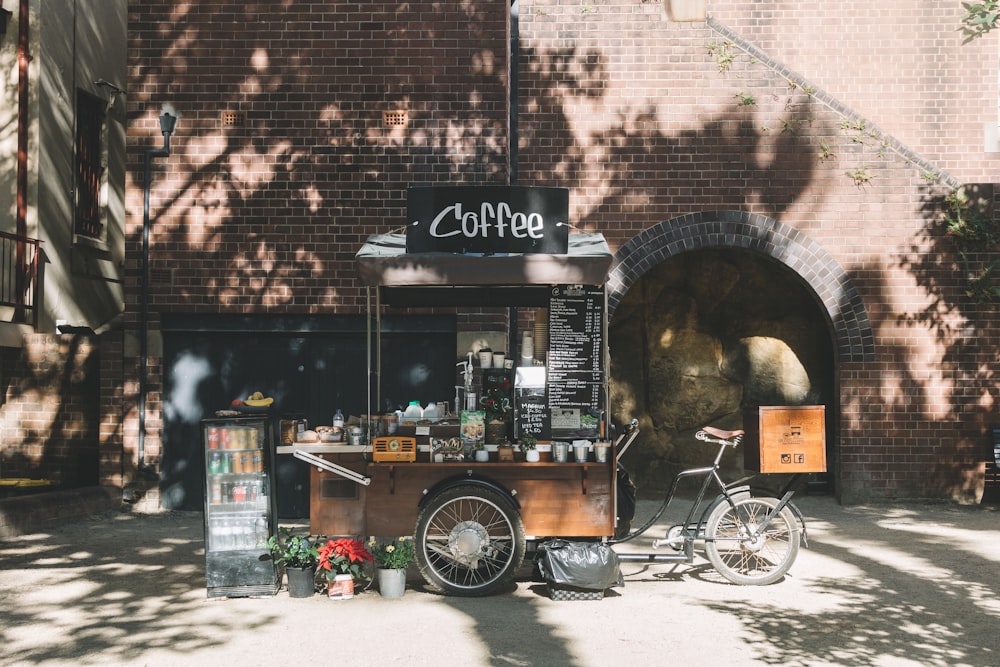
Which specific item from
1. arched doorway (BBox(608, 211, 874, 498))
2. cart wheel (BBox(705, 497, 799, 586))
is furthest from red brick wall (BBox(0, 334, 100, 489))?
cart wheel (BBox(705, 497, 799, 586))

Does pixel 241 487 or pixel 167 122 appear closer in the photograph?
pixel 241 487

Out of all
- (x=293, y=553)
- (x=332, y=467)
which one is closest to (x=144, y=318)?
(x=332, y=467)

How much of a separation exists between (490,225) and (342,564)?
114 inches

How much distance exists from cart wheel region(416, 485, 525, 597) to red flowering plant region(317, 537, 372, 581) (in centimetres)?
45

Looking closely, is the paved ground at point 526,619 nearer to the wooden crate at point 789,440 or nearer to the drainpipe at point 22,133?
the wooden crate at point 789,440

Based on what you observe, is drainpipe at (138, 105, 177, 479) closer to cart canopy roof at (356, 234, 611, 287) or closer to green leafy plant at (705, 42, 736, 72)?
cart canopy roof at (356, 234, 611, 287)

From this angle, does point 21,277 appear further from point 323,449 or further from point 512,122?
point 512,122

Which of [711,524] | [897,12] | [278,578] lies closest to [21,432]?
[278,578]

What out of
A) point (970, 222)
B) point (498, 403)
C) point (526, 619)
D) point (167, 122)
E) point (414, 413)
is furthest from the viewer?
point (970, 222)

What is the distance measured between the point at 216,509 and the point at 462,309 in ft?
15.7

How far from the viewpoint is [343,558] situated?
762cm

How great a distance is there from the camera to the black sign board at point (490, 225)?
8.07 m

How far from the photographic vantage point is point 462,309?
11906mm

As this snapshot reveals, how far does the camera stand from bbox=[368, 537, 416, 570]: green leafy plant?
763cm
